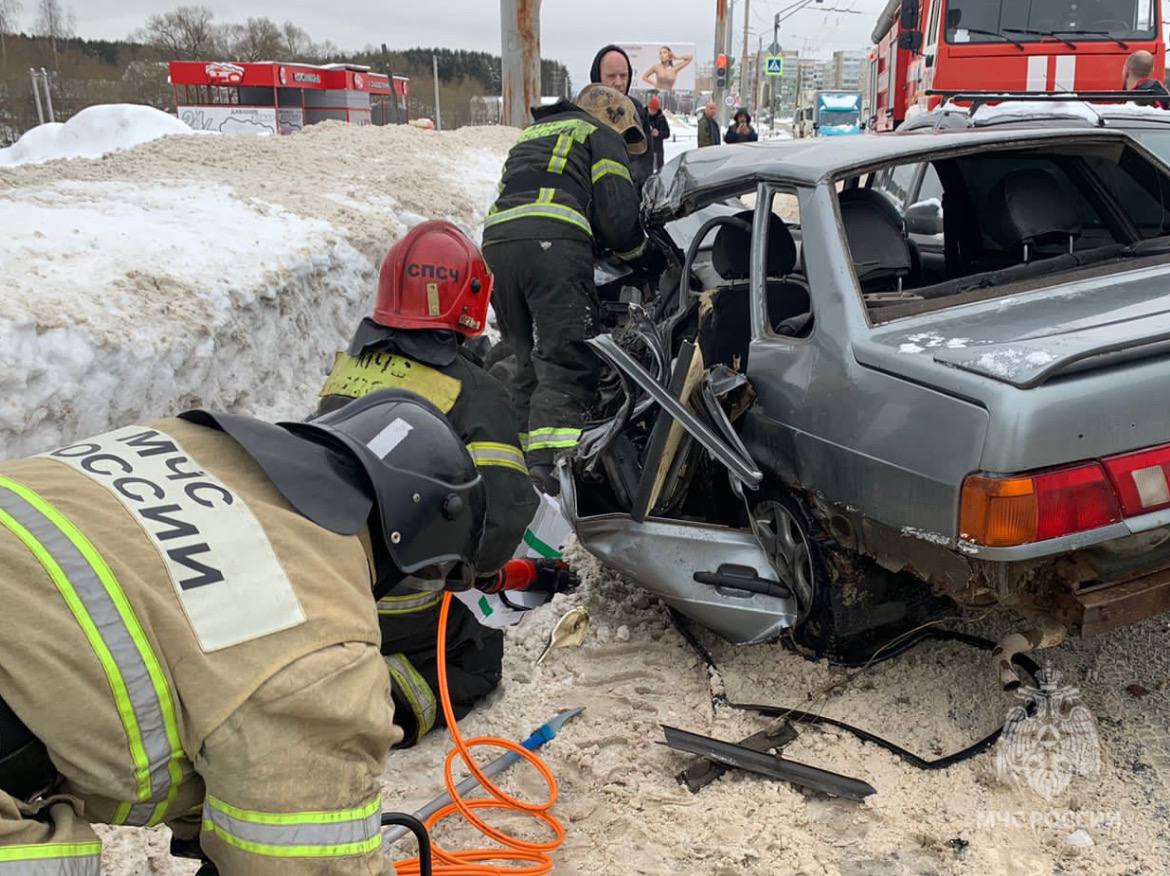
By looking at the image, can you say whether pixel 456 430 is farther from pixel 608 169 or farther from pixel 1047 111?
pixel 1047 111

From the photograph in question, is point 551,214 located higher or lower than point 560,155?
lower

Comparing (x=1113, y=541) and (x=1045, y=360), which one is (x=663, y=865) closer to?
(x=1113, y=541)

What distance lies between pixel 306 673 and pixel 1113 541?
189cm

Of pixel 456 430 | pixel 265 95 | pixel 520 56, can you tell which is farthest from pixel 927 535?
pixel 265 95

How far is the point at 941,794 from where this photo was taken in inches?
99.7

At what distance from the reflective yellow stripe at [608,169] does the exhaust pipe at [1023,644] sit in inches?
124

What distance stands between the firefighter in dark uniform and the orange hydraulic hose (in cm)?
197

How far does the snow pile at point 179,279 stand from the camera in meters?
3.96

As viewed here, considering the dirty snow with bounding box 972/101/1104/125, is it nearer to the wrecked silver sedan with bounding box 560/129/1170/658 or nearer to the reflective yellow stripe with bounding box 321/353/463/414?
the wrecked silver sedan with bounding box 560/129/1170/658

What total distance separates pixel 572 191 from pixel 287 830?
4179 millimetres

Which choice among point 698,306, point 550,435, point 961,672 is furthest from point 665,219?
point 961,672

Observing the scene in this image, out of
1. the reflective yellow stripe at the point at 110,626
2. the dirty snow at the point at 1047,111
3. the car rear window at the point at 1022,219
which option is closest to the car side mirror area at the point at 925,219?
the car rear window at the point at 1022,219

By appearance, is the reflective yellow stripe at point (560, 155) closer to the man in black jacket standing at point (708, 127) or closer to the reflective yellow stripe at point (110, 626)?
the reflective yellow stripe at point (110, 626)

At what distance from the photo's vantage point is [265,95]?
110ft
